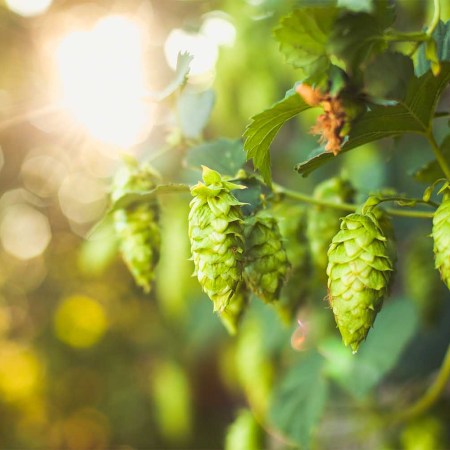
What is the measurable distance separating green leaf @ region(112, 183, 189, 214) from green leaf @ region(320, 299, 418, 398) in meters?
0.61

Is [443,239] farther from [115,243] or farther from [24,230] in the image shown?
[24,230]

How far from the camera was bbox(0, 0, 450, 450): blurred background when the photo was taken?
1.46 metres

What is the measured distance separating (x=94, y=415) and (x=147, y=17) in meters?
2.45

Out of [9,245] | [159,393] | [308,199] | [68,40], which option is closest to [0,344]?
[9,245]

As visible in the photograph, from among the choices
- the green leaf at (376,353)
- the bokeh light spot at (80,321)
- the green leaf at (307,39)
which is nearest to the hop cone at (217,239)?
the green leaf at (307,39)

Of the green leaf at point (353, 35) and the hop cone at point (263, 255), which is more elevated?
the green leaf at point (353, 35)

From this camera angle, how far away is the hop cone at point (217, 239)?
563mm

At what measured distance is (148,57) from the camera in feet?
8.13

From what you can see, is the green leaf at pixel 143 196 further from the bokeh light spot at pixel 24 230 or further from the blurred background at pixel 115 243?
the bokeh light spot at pixel 24 230

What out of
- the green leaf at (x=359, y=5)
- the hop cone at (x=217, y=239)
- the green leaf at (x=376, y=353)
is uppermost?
the green leaf at (x=359, y=5)

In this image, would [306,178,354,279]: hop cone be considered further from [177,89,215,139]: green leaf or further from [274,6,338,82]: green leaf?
[274,6,338,82]: green leaf

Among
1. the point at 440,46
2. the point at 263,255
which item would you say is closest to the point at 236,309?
the point at 263,255

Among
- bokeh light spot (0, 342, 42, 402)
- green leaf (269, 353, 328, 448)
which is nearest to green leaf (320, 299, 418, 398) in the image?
green leaf (269, 353, 328, 448)

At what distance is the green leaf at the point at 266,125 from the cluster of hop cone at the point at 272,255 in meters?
0.04
